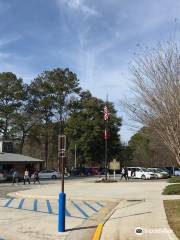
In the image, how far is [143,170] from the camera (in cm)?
5903

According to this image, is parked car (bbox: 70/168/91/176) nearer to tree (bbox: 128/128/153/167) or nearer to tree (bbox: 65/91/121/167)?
tree (bbox: 65/91/121/167)

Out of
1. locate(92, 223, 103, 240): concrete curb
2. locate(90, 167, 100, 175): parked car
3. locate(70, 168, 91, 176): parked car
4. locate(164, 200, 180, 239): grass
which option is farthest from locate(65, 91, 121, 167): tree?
locate(92, 223, 103, 240): concrete curb

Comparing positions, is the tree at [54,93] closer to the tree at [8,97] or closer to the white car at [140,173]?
the tree at [8,97]

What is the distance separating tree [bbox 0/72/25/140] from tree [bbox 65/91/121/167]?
1029 cm

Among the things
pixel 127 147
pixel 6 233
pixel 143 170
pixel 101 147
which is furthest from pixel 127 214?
pixel 127 147

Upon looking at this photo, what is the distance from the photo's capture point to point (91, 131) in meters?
84.1

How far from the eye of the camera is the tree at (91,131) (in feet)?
275

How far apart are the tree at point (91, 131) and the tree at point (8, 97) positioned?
33.8 ft

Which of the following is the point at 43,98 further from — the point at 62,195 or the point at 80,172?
the point at 62,195

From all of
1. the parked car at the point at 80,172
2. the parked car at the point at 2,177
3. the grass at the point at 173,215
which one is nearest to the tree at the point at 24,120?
the parked car at the point at 80,172

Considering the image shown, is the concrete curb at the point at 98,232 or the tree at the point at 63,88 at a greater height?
the tree at the point at 63,88

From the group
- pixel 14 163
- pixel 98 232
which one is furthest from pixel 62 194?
pixel 14 163

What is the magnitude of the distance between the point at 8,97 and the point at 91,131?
1599 centimetres

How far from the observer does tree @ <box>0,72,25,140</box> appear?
271ft
